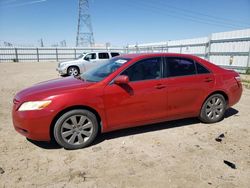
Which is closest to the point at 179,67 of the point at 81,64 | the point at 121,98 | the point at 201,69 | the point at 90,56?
the point at 201,69

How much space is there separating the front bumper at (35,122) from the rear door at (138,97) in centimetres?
97

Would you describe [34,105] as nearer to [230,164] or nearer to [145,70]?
[145,70]

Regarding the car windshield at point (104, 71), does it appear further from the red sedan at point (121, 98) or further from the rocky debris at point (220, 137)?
the rocky debris at point (220, 137)

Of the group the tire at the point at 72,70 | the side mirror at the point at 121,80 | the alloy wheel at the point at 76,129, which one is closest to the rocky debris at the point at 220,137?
the side mirror at the point at 121,80

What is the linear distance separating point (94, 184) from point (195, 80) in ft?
9.08

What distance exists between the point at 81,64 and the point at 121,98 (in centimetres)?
939

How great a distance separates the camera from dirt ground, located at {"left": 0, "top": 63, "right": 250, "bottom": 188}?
2471 mm

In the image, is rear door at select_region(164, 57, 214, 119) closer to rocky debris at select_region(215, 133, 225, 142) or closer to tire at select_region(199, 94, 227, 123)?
tire at select_region(199, 94, 227, 123)

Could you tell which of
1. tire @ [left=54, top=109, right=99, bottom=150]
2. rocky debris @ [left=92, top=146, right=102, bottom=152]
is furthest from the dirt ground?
tire @ [left=54, top=109, right=99, bottom=150]

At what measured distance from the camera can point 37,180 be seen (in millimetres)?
2486

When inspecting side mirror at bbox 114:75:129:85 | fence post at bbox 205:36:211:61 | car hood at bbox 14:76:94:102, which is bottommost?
car hood at bbox 14:76:94:102

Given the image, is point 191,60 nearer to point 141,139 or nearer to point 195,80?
point 195,80

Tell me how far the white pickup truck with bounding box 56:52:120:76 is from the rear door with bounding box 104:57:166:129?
8.62m

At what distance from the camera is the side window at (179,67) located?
148 inches
